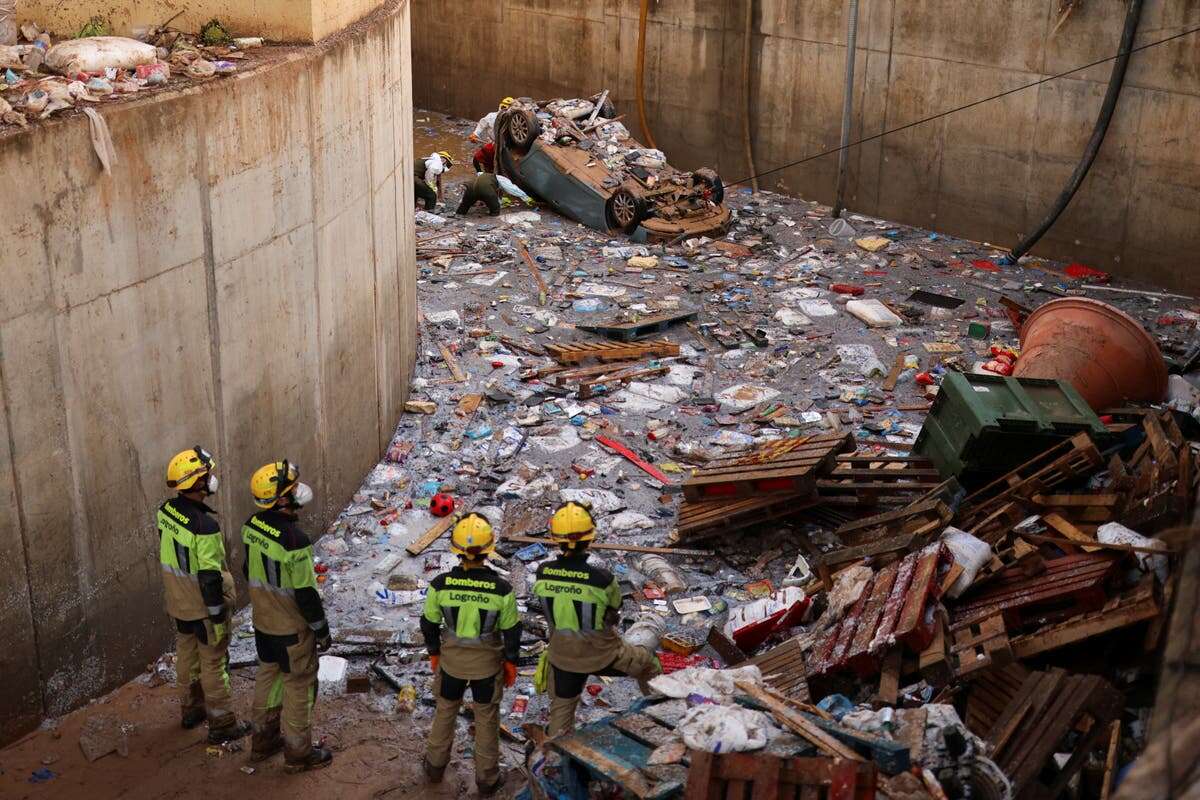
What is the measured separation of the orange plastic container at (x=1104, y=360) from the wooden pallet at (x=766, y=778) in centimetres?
602

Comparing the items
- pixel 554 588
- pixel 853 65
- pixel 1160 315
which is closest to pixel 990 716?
pixel 554 588

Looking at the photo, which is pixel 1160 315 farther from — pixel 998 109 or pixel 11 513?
pixel 11 513

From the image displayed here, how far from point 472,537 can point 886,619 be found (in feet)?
7.53

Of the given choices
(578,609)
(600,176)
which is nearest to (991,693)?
(578,609)

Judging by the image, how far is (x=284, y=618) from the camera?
6.43 metres

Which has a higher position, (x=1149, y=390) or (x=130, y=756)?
(x=1149, y=390)

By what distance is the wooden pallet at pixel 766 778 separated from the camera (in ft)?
15.8

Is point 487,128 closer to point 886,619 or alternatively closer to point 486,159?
point 486,159

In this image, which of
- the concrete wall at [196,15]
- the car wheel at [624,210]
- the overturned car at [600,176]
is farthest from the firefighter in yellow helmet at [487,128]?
the concrete wall at [196,15]

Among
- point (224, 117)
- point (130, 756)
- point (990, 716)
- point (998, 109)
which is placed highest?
point (224, 117)

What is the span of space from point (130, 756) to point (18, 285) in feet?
8.19

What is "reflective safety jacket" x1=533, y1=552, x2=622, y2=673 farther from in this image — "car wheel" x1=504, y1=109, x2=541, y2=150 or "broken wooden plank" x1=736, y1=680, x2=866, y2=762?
"car wheel" x1=504, y1=109, x2=541, y2=150

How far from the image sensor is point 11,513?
247 inches

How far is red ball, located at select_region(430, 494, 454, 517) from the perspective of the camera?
910 centimetres
